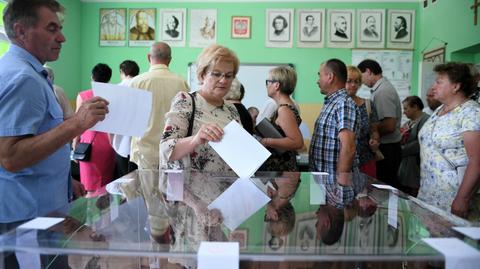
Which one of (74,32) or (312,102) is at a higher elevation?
(74,32)

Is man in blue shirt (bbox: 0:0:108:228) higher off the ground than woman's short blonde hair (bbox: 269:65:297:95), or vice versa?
woman's short blonde hair (bbox: 269:65:297:95)

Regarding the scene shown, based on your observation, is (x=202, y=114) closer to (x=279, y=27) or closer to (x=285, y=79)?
(x=285, y=79)

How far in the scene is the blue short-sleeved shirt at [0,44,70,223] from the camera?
3.73 feet

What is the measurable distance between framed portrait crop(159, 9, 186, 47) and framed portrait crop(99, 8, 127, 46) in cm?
59

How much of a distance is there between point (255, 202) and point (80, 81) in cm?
582

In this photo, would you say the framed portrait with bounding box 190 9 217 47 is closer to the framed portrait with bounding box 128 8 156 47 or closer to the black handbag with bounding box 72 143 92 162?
the framed portrait with bounding box 128 8 156 47

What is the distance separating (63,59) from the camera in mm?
5836

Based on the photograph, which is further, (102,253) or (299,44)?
(299,44)

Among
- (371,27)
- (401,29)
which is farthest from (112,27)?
(401,29)

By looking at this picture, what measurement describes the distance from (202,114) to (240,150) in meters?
0.40

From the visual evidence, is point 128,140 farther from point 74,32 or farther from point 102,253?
point 74,32

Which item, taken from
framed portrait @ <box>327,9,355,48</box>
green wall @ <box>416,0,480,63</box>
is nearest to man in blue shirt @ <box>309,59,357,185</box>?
green wall @ <box>416,0,480,63</box>

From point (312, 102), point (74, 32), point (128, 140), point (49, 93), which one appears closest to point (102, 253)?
point (49, 93)

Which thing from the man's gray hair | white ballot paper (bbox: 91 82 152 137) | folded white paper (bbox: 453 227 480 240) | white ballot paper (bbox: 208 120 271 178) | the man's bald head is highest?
the man's bald head
